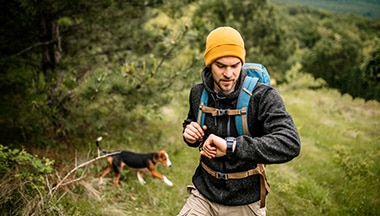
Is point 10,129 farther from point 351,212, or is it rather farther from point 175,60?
point 351,212

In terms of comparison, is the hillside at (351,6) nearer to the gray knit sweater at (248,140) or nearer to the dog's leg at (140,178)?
the gray knit sweater at (248,140)

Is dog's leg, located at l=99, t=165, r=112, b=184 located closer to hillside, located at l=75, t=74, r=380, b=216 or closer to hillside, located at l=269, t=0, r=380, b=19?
hillside, located at l=75, t=74, r=380, b=216

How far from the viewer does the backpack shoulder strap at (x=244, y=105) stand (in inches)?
75.7

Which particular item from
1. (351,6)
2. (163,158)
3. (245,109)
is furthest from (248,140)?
(351,6)

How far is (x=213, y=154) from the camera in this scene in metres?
1.80

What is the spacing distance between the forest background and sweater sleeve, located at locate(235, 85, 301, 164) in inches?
84.6

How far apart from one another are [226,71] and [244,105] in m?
0.24

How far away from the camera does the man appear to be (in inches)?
67.4

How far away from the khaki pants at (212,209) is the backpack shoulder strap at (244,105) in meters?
0.57

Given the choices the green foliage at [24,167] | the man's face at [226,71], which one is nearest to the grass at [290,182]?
the green foliage at [24,167]

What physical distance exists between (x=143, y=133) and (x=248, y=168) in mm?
4434

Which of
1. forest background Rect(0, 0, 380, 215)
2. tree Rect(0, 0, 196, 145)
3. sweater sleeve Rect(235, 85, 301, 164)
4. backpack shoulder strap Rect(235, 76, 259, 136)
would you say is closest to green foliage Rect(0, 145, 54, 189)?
forest background Rect(0, 0, 380, 215)

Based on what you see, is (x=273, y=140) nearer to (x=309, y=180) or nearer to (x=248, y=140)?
(x=248, y=140)


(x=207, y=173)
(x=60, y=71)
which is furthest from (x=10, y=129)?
(x=207, y=173)
